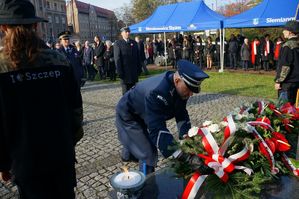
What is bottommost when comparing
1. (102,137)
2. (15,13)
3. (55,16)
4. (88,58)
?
(102,137)

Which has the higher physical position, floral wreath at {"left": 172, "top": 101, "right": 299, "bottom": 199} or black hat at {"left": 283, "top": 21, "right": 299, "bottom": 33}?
black hat at {"left": 283, "top": 21, "right": 299, "bottom": 33}

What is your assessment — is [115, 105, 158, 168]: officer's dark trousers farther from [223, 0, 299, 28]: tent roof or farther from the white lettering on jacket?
[223, 0, 299, 28]: tent roof

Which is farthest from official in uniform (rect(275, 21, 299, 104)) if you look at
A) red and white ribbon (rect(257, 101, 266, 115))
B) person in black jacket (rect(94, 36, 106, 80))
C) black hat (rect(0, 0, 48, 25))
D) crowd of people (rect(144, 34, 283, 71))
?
person in black jacket (rect(94, 36, 106, 80))

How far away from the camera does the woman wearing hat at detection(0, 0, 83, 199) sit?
6.27 feet

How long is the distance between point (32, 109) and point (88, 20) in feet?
348

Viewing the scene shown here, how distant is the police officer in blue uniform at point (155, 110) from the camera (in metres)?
2.56

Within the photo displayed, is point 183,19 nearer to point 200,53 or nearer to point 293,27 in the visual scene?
point 200,53

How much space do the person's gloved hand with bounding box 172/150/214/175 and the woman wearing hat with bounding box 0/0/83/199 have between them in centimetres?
72

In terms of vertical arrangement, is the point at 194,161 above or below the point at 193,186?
above

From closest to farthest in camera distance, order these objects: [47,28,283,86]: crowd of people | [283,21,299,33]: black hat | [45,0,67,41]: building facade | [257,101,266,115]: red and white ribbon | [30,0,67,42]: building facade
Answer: [257,101,266,115]: red and white ribbon < [283,21,299,33]: black hat < [47,28,283,86]: crowd of people < [30,0,67,42]: building facade < [45,0,67,41]: building facade

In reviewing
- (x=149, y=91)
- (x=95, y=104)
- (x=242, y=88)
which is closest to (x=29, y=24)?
(x=149, y=91)

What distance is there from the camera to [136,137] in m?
3.18

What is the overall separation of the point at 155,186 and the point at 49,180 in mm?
729

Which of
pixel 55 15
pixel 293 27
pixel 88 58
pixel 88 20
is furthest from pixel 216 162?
pixel 88 20
